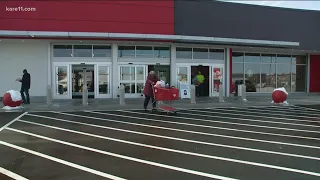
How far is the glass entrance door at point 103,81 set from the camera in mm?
19719

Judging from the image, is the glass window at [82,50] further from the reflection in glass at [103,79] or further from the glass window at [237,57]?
the glass window at [237,57]

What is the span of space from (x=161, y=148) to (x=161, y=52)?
14417 mm

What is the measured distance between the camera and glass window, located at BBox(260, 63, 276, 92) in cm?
2456

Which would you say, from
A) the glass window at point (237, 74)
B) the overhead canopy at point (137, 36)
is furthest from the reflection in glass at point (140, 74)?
the glass window at point (237, 74)

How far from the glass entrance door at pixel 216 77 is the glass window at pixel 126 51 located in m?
5.81

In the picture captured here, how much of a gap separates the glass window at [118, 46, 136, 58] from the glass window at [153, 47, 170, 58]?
1.50 meters

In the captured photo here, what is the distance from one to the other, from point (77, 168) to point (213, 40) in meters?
16.0

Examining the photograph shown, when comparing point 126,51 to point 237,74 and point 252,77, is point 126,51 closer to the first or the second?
point 237,74

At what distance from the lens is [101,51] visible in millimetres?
19797

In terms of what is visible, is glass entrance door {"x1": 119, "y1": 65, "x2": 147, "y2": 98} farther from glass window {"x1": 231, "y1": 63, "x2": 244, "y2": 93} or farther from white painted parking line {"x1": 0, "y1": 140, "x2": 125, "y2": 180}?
white painted parking line {"x1": 0, "y1": 140, "x2": 125, "y2": 180}

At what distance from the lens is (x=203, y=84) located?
21781 mm

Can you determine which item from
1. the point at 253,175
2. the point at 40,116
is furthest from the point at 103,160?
the point at 40,116

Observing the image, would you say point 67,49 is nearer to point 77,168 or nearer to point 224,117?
point 224,117

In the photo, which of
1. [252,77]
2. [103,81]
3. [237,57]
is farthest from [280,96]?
[103,81]
